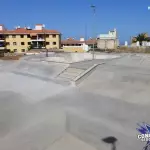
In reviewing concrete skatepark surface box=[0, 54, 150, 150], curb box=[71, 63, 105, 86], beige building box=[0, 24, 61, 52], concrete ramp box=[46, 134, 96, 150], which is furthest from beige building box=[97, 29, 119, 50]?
concrete ramp box=[46, 134, 96, 150]

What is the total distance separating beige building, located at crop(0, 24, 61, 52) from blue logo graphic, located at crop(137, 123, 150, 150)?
49037 millimetres

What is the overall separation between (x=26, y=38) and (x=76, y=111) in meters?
50.2

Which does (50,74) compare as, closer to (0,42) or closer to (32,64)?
(32,64)

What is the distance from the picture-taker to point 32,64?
29.4 meters

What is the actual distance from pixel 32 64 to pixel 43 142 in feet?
67.7

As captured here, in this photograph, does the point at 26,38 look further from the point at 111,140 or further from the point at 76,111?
the point at 111,140

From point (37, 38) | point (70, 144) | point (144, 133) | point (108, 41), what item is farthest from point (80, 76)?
point (37, 38)

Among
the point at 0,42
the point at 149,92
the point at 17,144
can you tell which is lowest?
the point at 17,144

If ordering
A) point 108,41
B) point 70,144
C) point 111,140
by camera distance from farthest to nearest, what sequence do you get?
point 108,41
point 111,140
point 70,144

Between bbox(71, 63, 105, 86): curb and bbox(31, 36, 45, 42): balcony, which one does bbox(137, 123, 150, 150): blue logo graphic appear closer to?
bbox(71, 63, 105, 86): curb

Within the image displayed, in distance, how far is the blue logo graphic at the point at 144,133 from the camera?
892 cm

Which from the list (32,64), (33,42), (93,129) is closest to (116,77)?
(93,129)

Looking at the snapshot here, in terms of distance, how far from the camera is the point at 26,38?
60000 millimetres

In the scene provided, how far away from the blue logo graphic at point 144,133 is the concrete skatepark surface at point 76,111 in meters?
0.22
